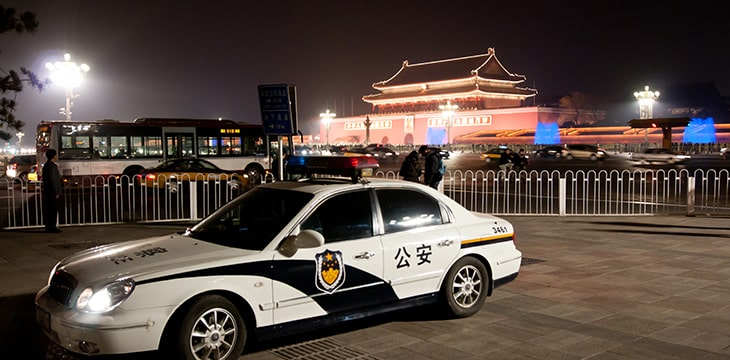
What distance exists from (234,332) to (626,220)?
9930mm

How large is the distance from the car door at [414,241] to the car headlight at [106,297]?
2003mm

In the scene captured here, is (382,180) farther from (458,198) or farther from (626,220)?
(458,198)

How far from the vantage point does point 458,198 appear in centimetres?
1655

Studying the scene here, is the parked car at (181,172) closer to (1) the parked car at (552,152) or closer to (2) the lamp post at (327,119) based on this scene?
(1) the parked car at (552,152)

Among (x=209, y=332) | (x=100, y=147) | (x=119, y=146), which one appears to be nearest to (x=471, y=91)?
(x=119, y=146)

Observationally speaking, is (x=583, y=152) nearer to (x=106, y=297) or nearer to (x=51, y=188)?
(x=51, y=188)

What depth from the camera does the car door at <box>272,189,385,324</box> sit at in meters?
4.61

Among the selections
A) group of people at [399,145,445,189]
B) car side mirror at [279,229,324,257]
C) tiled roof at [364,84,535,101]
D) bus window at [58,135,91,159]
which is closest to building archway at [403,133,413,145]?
tiled roof at [364,84,535,101]

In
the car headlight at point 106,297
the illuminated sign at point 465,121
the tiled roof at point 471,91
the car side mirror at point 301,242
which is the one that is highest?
the tiled roof at point 471,91

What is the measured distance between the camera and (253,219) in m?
5.25

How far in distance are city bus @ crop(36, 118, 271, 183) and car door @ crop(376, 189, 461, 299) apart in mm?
13690

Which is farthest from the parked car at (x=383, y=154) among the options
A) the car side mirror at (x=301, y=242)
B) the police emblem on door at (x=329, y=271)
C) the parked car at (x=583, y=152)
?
the car side mirror at (x=301, y=242)

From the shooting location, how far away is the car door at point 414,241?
17.2 ft

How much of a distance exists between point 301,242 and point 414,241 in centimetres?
119
